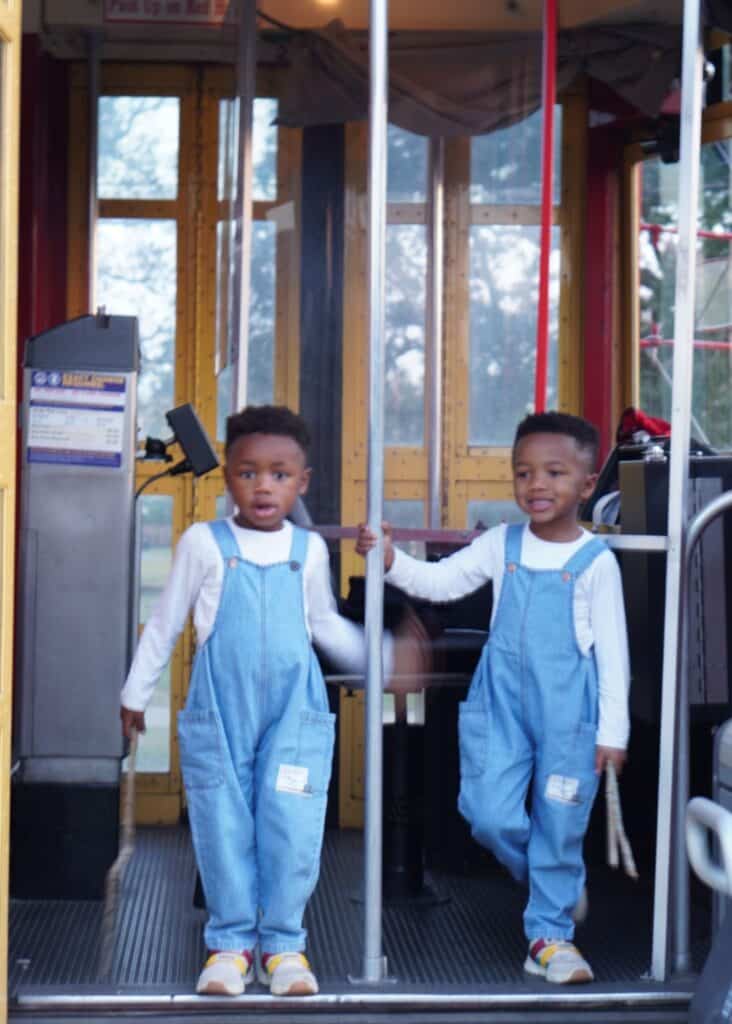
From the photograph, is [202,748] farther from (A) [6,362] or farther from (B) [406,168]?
(B) [406,168]

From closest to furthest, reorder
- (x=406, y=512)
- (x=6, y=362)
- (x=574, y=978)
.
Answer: (x=6, y=362) < (x=574, y=978) < (x=406, y=512)

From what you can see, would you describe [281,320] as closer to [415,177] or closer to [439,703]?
[415,177]

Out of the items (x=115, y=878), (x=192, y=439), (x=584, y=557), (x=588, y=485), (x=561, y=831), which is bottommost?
(x=115, y=878)

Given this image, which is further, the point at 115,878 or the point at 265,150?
the point at 265,150

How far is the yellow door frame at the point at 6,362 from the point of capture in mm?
2852

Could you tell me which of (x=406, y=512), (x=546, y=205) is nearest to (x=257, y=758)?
(x=546, y=205)

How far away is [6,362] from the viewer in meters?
2.89

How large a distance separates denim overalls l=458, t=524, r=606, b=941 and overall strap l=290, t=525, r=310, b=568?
455 millimetres

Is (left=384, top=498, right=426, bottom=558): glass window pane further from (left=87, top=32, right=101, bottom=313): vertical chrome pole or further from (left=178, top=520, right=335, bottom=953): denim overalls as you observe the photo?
(left=178, top=520, right=335, bottom=953): denim overalls

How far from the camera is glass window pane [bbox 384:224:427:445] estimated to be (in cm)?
500

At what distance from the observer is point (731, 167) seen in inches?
187

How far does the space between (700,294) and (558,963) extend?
2381 mm

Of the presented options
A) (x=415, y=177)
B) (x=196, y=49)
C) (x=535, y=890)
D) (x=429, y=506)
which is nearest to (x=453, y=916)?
(x=535, y=890)

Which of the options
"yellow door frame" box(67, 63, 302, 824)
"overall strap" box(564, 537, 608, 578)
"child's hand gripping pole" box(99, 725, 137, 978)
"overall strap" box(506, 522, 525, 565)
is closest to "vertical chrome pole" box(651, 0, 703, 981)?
"overall strap" box(564, 537, 608, 578)
